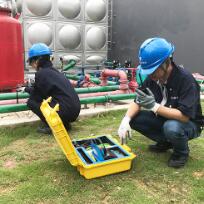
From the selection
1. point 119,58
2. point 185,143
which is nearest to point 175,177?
point 185,143

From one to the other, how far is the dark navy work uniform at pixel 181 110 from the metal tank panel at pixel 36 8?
16.9 feet

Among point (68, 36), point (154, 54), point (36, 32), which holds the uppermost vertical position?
point (154, 54)

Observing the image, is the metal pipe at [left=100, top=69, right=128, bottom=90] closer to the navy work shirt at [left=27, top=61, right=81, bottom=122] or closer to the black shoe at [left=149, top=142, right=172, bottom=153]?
the navy work shirt at [left=27, top=61, right=81, bottom=122]

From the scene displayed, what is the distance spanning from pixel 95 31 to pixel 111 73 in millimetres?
2928

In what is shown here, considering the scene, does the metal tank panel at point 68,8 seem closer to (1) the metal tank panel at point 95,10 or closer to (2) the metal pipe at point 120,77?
(1) the metal tank panel at point 95,10

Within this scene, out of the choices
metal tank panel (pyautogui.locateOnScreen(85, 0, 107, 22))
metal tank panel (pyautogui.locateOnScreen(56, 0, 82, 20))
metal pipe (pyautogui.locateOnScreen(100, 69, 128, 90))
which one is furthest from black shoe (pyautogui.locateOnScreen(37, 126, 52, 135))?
metal tank panel (pyautogui.locateOnScreen(85, 0, 107, 22))

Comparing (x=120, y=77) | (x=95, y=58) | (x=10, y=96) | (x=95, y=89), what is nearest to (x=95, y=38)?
(x=95, y=58)

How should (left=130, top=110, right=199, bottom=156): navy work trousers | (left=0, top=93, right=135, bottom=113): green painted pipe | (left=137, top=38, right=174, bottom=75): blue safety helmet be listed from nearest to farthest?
(left=137, top=38, right=174, bottom=75): blue safety helmet → (left=130, top=110, right=199, bottom=156): navy work trousers → (left=0, top=93, right=135, bottom=113): green painted pipe

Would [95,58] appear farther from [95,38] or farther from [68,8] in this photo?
[68,8]

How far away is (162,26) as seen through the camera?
7.62 metres

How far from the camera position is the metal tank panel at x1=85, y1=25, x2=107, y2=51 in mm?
7906

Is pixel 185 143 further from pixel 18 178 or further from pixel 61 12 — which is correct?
pixel 61 12

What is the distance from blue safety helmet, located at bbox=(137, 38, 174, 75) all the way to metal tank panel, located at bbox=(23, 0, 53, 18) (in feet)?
17.6

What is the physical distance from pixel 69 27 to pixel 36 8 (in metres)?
0.86
